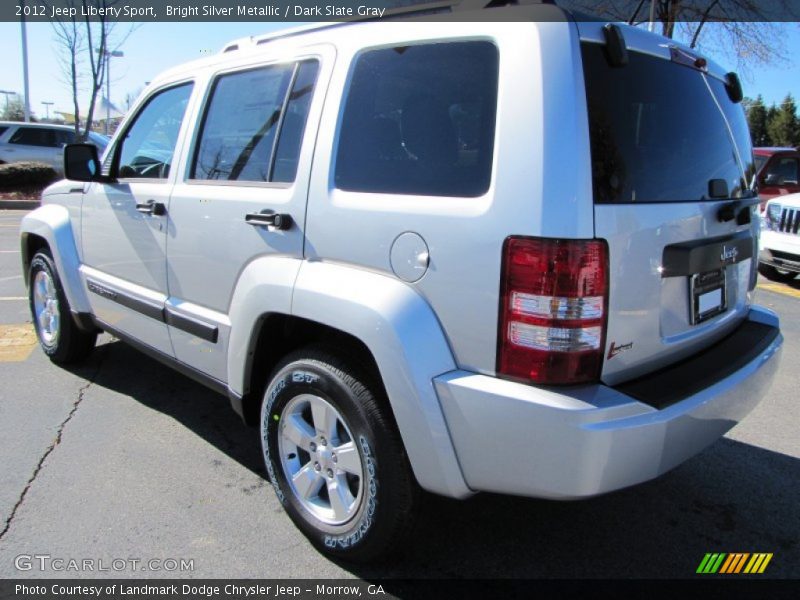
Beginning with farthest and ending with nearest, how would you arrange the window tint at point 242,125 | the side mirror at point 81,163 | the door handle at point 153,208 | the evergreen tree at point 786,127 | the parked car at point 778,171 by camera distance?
1. the evergreen tree at point 786,127
2. the parked car at point 778,171
3. the side mirror at point 81,163
4. the door handle at point 153,208
5. the window tint at point 242,125

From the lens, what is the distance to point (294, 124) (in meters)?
2.56

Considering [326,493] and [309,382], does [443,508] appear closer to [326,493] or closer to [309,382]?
[326,493]

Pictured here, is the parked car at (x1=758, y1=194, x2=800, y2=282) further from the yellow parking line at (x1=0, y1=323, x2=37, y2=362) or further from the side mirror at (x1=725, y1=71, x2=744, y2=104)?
the yellow parking line at (x1=0, y1=323, x2=37, y2=362)

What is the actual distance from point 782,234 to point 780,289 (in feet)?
2.55

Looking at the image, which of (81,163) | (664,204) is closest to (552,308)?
(664,204)

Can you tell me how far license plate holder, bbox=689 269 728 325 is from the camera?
229 cm

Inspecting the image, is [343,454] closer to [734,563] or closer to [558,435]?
[558,435]

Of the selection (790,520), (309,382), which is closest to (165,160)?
(309,382)

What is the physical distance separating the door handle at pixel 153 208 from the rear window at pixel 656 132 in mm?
2130

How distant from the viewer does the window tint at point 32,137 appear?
17000mm

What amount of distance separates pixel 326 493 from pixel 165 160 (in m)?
1.91

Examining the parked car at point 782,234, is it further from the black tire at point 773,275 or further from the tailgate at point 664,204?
the tailgate at point 664,204

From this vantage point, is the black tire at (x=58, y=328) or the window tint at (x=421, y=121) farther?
the black tire at (x=58, y=328)

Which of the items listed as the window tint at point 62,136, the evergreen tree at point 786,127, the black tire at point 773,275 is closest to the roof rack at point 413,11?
the black tire at point 773,275
